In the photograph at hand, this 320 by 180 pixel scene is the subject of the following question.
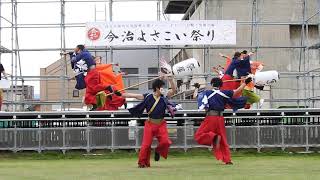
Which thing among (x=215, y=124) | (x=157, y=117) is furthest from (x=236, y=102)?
(x=157, y=117)

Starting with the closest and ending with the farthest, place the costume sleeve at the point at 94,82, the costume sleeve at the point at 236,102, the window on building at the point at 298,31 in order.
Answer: the costume sleeve at the point at 236,102
the costume sleeve at the point at 94,82
the window on building at the point at 298,31

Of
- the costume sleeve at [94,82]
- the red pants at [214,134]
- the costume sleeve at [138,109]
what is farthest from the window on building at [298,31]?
the costume sleeve at [138,109]

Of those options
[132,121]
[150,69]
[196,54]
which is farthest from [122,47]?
[150,69]

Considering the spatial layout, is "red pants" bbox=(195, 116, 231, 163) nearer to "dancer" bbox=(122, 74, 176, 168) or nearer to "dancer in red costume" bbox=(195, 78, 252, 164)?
"dancer in red costume" bbox=(195, 78, 252, 164)

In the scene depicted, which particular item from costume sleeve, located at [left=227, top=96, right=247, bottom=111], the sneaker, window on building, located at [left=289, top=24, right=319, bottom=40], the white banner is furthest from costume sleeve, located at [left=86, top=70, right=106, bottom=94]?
window on building, located at [left=289, top=24, right=319, bottom=40]

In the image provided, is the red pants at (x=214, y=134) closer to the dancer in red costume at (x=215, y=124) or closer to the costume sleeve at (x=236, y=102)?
the dancer in red costume at (x=215, y=124)

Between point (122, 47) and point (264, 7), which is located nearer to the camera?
point (122, 47)

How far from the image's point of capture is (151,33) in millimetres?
18312

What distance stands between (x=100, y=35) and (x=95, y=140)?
4.58 meters

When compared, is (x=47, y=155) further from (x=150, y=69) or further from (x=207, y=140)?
(x=150, y=69)

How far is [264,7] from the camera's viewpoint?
87.8ft

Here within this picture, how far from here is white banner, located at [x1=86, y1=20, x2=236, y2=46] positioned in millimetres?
18234

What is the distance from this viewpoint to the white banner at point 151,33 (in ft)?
59.8

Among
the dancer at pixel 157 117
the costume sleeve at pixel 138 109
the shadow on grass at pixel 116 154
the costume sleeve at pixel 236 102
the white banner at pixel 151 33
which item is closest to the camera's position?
the dancer at pixel 157 117
